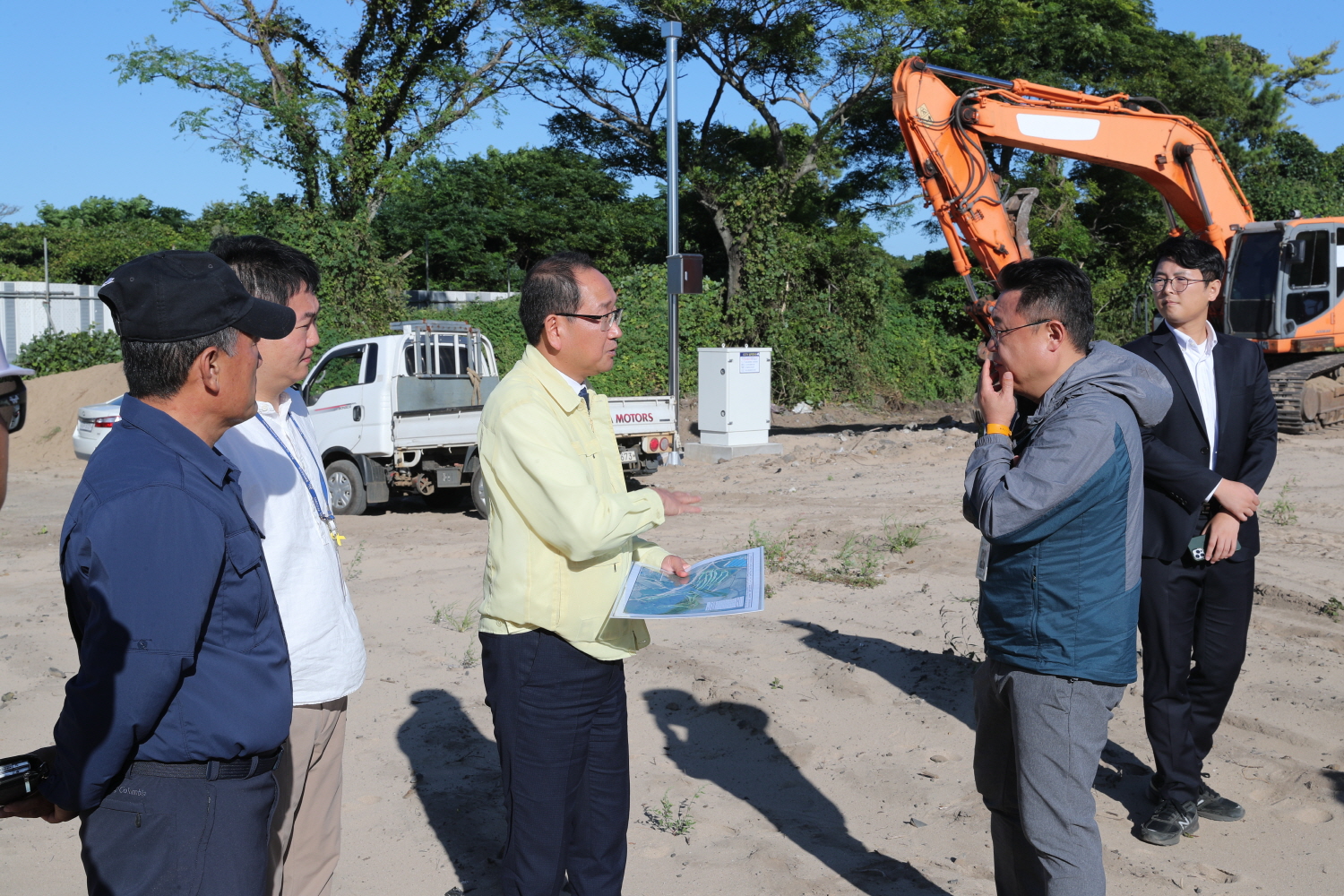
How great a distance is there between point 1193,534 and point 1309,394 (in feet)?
43.2

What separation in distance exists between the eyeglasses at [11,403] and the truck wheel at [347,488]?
372 inches

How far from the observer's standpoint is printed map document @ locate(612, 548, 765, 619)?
2.54 m

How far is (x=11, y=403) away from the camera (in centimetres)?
206

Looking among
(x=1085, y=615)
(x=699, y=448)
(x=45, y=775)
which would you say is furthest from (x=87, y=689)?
(x=699, y=448)

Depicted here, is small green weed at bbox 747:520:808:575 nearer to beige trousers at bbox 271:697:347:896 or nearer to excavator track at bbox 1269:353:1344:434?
beige trousers at bbox 271:697:347:896

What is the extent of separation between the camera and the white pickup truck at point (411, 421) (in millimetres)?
11070

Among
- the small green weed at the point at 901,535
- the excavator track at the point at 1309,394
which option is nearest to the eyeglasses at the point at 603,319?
the small green weed at the point at 901,535

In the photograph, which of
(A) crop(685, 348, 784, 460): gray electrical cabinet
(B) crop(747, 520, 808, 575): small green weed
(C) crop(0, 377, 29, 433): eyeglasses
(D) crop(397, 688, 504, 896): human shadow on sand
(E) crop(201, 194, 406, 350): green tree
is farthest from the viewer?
(E) crop(201, 194, 406, 350): green tree

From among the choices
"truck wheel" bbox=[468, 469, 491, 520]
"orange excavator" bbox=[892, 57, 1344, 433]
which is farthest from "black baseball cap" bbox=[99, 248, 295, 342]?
"orange excavator" bbox=[892, 57, 1344, 433]

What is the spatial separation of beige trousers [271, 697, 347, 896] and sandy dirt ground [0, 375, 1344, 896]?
1.01m

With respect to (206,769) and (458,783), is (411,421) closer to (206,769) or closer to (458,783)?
(458,783)

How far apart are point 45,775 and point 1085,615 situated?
7.71 ft

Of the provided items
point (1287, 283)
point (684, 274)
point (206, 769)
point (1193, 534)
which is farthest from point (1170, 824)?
point (1287, 283)

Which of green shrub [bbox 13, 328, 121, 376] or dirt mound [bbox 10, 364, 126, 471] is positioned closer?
dirt mound [bbox 10, 364, 126, 471]
